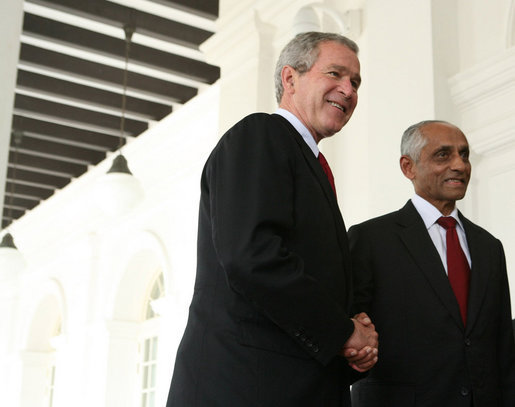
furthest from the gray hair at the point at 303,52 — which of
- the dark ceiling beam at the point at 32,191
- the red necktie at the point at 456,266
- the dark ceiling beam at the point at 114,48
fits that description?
the dark ceiling beam at the point at 32,191

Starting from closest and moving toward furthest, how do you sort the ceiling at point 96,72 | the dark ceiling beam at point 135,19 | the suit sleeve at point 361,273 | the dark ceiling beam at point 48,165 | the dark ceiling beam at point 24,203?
the suit sleeve at point 361,273 → the dark ceiling beam at point 135,19 → the ceiling at point 96,72 → the dark ceiling beam at point 48,165 → the dark ceiling beam at point 24,203

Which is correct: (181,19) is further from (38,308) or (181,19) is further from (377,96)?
(38,308)

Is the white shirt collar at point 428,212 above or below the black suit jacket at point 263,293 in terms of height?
above

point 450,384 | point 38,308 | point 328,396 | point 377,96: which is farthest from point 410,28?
point 38,308

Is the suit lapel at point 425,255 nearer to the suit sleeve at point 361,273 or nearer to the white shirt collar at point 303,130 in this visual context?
the suit sleeve at point 361,273

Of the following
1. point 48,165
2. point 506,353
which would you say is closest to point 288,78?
point 506,353

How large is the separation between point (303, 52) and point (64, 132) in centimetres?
811

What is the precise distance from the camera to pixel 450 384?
7.45ft

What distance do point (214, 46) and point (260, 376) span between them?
511 cm

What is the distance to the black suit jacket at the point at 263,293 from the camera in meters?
1.78

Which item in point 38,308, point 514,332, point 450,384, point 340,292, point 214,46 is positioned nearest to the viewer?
point 340,292

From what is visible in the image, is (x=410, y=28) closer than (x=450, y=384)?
No

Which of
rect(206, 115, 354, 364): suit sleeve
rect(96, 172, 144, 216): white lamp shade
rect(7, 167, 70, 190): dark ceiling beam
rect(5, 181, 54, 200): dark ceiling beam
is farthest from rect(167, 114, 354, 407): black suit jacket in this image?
rect(5, 181, 54, 200): dark ceiling beam

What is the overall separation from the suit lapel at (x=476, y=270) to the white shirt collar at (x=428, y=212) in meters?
0.04
